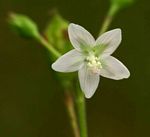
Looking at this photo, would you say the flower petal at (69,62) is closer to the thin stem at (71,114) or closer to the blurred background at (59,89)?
the thin stem at (71,114)

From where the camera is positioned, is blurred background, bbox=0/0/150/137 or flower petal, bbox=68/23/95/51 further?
blurred background, bbox=0/0/150/137

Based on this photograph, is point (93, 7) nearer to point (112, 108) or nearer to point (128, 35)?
point (128, 35)

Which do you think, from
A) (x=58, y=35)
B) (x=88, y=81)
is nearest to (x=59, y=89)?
(x=58, y=35)

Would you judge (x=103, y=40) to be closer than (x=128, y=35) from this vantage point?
Yes

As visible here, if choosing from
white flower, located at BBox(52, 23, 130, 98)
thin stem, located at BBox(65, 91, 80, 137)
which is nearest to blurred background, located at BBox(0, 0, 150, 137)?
thin stem, located at BBox(65, 91, 80, 137)

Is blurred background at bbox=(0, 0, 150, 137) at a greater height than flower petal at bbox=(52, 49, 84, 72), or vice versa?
blurred background at bbox=(0, 0, 150, 137)

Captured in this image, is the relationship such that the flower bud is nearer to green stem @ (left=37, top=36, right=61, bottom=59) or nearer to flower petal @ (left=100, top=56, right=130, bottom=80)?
green stem @ (left=37, top=36, right=61, bottom=59)

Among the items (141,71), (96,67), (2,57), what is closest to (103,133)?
(141,71)

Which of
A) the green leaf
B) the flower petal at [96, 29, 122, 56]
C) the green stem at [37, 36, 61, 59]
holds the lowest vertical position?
the flower petal at [96, 29, 122, 56]
